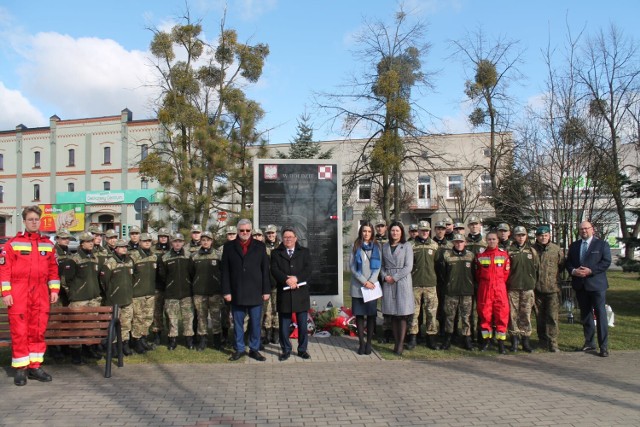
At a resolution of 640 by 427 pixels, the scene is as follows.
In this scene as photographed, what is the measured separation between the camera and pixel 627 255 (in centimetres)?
1158

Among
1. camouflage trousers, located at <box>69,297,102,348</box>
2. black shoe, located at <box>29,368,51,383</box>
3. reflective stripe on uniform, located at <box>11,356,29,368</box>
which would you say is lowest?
black shoe, located at <box>29,368,51,383</box>

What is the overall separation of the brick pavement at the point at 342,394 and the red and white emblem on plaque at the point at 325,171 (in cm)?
391

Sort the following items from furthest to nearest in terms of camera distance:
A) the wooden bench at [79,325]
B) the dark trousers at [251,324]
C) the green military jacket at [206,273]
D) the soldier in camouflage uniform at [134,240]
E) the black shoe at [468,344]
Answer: the soldier in camouflage uniform at [134,240] < the green military jacket at [206,273] < the black shoe at [468,344] < the dark trousers at [251,324] < the wooden bench at [79,325]

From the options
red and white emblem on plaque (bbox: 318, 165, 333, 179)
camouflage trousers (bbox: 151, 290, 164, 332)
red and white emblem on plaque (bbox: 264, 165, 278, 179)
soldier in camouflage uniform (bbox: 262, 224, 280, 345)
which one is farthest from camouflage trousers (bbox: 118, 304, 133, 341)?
red and white emblem on plaque (bbox: 318, 165, 333, 179)

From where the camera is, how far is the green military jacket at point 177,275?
8.09 m

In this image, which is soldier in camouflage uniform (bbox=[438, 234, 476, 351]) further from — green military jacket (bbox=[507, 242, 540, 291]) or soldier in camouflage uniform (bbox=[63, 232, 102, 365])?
soldier in camouflage uniform (bbox=[63, 232, 102, 365])

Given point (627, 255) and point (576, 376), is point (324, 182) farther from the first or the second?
point (627, 255)

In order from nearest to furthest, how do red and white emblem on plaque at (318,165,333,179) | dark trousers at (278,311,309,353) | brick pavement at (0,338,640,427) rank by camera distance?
brick pavement at (0,338,640,427)
dark trousers at (278,311,309,353)
red and white emblem on plaque at (318,165,333,179)

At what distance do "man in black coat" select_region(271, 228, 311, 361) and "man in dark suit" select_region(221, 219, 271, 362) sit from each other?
20 cm

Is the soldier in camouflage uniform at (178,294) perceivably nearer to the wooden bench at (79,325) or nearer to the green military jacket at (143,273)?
the green military jacket at (143,273)

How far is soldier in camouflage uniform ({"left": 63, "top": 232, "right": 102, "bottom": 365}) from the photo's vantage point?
7371mm

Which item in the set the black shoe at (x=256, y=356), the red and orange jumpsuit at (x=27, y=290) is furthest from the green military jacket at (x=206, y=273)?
the red and orange jumpsuit at (x=27, y=290)

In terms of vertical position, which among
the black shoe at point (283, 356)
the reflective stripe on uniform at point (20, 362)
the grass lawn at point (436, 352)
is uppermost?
the reflective stripe on uniform at point (20, 362)

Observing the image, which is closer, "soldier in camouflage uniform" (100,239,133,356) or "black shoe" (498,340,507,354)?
"soldier in camouflage uniform" (100,239,133,356)
